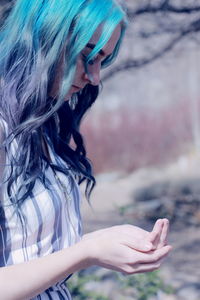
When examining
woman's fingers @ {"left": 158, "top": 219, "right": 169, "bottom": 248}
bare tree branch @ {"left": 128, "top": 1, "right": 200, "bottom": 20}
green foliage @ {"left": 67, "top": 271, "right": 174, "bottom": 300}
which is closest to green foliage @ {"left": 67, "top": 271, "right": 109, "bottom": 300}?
green foliage @ {"left": 67, "top": 271, "right": 174, "bottom": 300}

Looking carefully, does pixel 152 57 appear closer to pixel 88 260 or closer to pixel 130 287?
pixel 130 287

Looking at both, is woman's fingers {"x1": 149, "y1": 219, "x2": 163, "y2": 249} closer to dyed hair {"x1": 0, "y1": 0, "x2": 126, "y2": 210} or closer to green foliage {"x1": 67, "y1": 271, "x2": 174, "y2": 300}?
dyed hair {"x1": 0, "y1": 0, "x2": 126, "y2": 210}

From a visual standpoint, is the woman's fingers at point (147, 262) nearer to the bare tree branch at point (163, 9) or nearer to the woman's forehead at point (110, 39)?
the woman's forehead at point (110, 39)

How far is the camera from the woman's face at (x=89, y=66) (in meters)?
1.59

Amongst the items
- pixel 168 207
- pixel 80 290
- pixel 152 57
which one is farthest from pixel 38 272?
pixel 168 207

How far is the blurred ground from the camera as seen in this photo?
469 centimetres

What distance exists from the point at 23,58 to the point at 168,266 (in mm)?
3455

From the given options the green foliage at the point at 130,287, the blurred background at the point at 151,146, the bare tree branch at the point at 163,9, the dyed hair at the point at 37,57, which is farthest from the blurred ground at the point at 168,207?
the dyed hair at the point at 37,57

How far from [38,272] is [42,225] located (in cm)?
18

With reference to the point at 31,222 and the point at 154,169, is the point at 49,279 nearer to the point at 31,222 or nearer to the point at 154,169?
the point at 31,222

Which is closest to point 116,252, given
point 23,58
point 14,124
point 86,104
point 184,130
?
point 14,124

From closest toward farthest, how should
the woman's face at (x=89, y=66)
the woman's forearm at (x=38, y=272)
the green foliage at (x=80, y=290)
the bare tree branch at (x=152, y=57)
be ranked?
1. the woman's forearm at (x=38, y=272)
2. the woman's face at (x=89, y=66)
3. the green foliage at (x=80, y=290)
4. the bare tree branch at (x=152, y=57)

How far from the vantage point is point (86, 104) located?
6.45 ft

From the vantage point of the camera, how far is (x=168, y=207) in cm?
686
